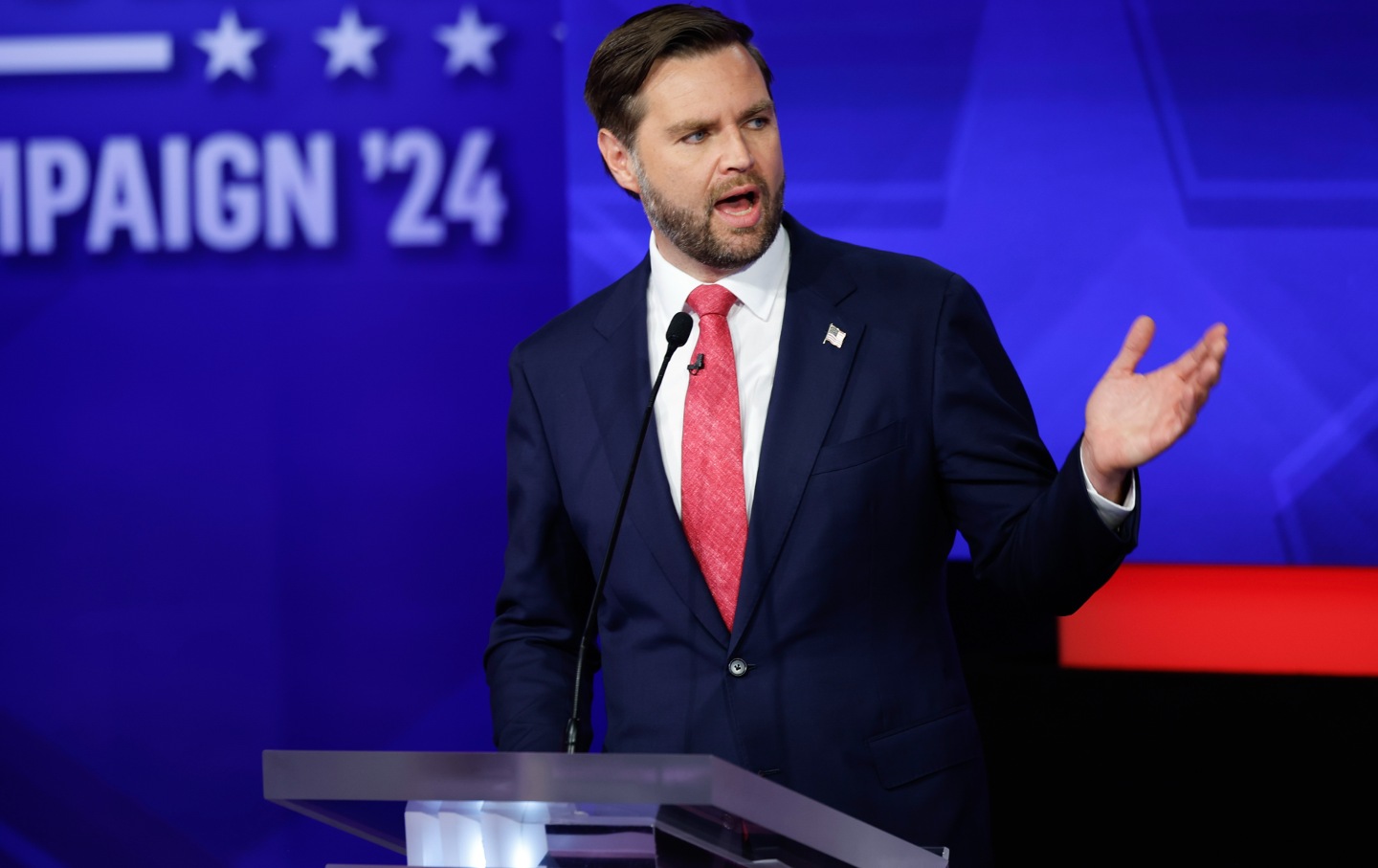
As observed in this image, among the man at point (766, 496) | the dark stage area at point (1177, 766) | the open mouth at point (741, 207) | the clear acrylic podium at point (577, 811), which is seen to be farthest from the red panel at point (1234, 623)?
the clear acrylic podium at point (577, 811)

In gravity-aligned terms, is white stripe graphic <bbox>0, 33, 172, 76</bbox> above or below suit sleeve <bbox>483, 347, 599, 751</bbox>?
above

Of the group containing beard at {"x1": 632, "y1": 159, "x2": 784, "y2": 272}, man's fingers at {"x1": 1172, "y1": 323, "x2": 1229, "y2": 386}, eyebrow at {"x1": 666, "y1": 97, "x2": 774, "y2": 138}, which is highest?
eyebrow at {"x1": 666, "y1": 97, "x2": 774, "y2": 138}

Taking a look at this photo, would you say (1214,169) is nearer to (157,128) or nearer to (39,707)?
(157,128)

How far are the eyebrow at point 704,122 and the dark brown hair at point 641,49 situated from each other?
0.23ft

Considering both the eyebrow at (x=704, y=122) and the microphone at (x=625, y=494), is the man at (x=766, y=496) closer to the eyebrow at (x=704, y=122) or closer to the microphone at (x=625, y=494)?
the eyebrow at (x=704, y=122)

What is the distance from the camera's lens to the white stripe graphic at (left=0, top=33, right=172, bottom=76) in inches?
129

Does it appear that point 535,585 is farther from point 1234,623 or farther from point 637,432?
point 1234,623

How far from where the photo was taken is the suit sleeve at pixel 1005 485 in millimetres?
1631

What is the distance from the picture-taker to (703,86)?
2031 millimetres

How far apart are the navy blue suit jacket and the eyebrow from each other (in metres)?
0.21

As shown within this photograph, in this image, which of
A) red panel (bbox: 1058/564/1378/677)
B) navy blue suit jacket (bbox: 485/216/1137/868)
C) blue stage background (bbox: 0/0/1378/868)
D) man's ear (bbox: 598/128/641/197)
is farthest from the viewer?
blue stage background (bbox: 0/0/1378/868)

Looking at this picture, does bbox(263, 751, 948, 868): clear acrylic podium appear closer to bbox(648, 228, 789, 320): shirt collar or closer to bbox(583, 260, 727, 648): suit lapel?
bbox(583, 260, 727, 648): suit lapel

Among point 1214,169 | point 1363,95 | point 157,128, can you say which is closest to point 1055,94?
point 1214,169

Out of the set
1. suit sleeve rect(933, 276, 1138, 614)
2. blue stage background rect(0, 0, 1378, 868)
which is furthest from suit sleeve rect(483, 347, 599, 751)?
blue stage background rect(0, 0, 1378, 868)
